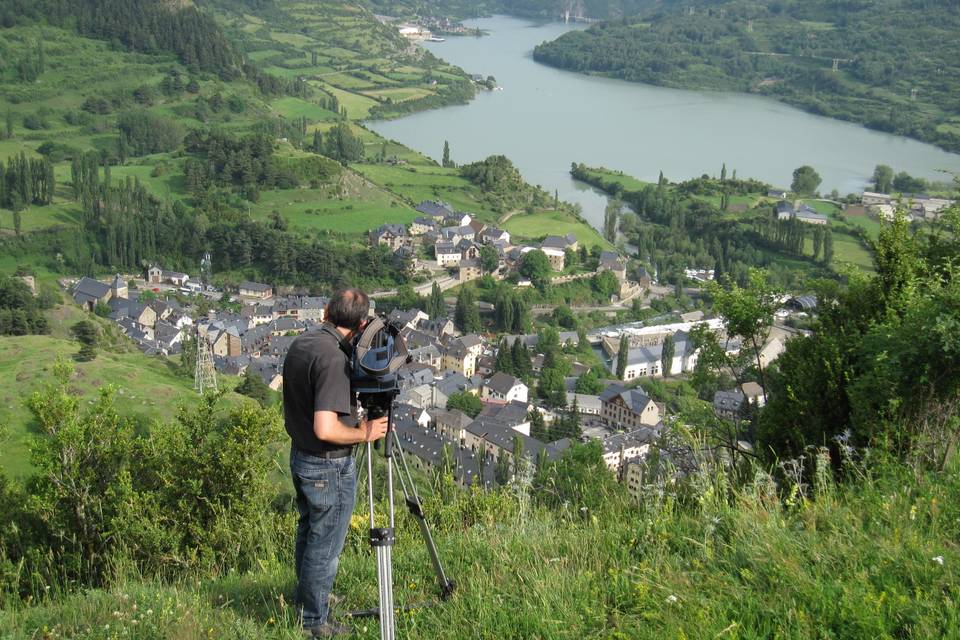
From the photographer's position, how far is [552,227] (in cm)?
3828

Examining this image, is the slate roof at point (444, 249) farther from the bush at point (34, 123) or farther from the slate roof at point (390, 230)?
the bush at point (34, 123)

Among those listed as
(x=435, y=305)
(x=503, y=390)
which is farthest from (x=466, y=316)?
(x=503, y=390)

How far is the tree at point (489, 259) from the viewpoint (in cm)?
3297

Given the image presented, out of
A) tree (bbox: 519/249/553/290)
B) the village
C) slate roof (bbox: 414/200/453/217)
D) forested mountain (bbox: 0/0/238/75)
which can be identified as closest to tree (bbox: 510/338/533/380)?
the village

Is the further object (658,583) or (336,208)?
(336,208)

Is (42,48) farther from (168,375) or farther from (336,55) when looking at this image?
(168,375)

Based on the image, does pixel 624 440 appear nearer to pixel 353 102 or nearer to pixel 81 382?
pixel 81 382

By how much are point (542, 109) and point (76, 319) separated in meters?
44.8

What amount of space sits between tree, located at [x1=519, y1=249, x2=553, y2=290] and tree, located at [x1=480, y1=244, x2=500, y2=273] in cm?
102

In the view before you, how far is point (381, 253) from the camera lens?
32688mm

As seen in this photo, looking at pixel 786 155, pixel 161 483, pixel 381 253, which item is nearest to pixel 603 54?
pixel 786 155

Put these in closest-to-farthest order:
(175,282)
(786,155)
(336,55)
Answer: (175,282) → (786,155) → (336,55)

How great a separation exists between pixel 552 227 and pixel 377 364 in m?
36.2

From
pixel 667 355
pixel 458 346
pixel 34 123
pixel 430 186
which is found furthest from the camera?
pixel 430 186
